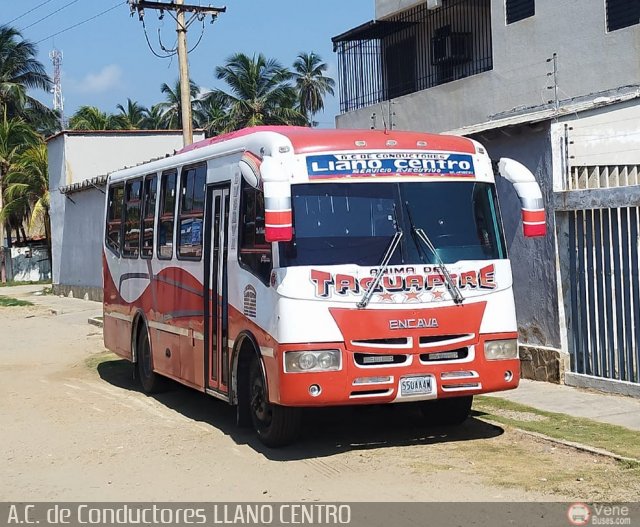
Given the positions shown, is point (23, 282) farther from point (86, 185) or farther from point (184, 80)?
point (184, 80)

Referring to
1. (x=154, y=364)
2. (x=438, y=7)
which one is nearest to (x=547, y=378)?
(x=154, y=364)

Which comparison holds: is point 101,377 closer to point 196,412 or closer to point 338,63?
point 196,412

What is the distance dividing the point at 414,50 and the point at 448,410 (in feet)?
56.8

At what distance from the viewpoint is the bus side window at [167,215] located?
11719mm

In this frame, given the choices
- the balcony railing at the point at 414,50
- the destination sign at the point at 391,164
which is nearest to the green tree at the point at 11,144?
the balcony railing at the point at 414,50

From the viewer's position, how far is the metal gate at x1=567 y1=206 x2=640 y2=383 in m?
10.8

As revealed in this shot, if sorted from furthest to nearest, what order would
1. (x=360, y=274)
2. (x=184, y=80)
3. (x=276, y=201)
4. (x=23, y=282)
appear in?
(x=23, y=282), (x=184, y=80), (x=360, y=274), (x=276, y=201)

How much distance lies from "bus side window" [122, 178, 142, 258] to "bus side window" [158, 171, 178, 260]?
1053 mm

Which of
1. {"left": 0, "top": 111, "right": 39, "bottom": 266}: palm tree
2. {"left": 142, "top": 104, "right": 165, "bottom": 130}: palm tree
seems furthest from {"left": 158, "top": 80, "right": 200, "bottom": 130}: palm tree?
{"left": 0, "top": 111, "right": 39, "bottom": 266}: palm tree

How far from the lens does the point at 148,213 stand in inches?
499

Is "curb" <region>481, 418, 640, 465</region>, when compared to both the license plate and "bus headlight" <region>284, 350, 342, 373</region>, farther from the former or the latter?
"bus headlight" <region>284, 350, 342, 373</region>

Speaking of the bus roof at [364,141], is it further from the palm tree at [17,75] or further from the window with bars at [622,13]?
the palm tree at [17,75]

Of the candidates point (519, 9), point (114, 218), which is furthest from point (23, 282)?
point (114, 218)
